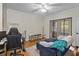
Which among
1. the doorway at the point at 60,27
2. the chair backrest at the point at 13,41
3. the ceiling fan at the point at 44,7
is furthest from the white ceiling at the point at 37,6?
the chair backrest at the point at 13,41

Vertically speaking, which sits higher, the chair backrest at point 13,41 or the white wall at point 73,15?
the white wall at point 73,15

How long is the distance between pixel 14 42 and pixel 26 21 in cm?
44

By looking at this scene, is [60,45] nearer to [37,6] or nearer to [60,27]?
[60,27]

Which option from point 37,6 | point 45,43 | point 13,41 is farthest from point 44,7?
point 13,41

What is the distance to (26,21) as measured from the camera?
2.04 m

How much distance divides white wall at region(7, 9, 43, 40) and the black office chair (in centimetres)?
16

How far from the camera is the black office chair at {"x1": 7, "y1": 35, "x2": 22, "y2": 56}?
2.01 metres

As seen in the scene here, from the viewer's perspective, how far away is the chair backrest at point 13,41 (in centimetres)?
201

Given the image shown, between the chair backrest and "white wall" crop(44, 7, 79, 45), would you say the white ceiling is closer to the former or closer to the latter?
"white wall" crop(44, 7, 79, 45)

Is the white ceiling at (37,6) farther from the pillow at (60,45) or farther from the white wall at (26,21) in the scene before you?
the pillow at (60,45)

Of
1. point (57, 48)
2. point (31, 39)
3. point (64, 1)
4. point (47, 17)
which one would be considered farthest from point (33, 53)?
point (64, 1)

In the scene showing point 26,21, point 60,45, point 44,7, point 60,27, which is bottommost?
point 60,45

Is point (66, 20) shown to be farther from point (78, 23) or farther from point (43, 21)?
point (43, 21)

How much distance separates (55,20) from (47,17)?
157 mm
